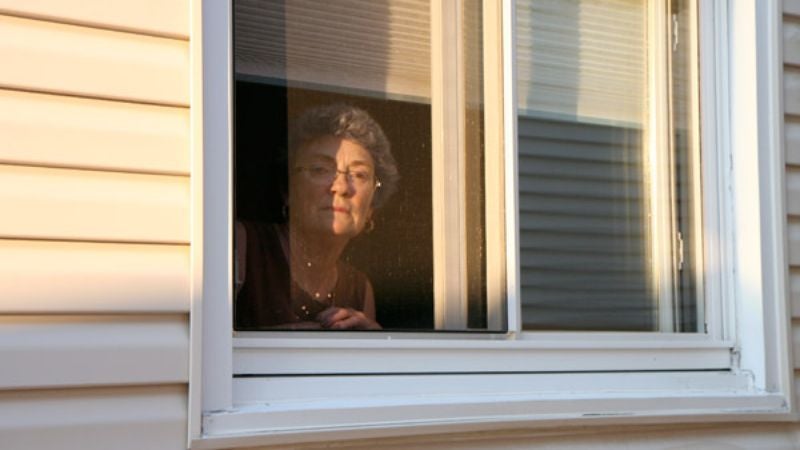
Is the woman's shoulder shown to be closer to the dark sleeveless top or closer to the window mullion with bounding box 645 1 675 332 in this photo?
the dark sleeveless top

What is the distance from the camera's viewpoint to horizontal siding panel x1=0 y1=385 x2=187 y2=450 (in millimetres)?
2156

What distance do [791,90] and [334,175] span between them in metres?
1.39

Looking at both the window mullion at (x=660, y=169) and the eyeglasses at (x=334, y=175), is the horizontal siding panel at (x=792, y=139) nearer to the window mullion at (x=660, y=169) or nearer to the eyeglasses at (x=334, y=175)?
the window mullion at (x=660, y=169)

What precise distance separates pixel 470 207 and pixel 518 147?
241 mm

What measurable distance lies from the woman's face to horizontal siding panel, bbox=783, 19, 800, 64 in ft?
4.26

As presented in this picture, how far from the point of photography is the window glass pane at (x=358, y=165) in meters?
2.65

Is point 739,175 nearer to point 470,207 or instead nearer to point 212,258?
point 470,207

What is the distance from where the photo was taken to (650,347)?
318 centimetres

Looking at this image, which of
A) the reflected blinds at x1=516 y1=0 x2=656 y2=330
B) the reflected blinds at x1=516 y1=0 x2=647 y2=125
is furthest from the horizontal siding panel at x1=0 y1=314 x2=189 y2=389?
the reflected blinds at x1=516 y1=0 x2=647 y2=125

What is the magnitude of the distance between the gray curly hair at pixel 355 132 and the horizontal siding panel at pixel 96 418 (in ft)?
2.37

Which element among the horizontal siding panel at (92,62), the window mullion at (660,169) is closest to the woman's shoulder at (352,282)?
the horizontal siding panel at (92,62)

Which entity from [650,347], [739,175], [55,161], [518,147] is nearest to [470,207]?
[518,147]

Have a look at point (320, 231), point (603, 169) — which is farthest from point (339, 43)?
point (603, 169)

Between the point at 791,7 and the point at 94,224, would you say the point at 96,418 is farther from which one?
the point at 791,7
